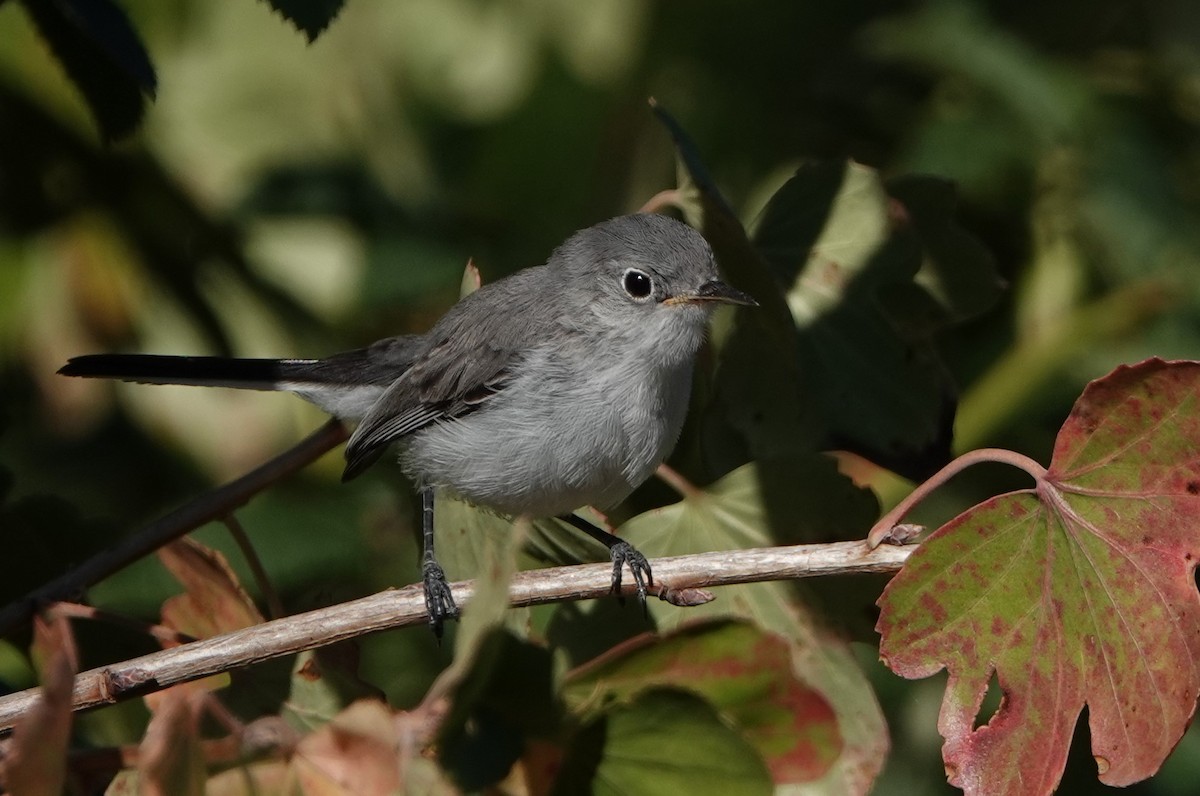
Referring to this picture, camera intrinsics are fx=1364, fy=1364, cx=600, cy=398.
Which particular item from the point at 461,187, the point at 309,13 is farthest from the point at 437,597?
the point at 461,187

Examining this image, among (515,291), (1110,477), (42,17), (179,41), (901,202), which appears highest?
(179,41)

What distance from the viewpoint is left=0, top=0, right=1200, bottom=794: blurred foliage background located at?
3.30 metres

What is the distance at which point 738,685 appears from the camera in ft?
5.55

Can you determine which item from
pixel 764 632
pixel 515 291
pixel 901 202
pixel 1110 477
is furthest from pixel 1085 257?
pixel 764 632

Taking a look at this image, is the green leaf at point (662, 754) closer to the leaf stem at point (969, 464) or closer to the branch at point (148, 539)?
the leaf stem at point (969, 464)

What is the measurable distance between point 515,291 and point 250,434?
4.25 ft

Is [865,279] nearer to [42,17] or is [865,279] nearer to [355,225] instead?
[42,17]

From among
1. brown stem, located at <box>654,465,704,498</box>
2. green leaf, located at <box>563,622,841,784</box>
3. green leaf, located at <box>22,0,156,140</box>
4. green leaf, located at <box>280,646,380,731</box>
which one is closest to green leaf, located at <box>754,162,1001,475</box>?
brown stem, located at <box>654,465,704,498</box>

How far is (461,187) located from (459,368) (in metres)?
1.39

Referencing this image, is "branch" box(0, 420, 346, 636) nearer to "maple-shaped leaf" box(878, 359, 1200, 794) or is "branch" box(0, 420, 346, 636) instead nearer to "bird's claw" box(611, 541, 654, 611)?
"bird's claw" box(611, 541, 654, 611)

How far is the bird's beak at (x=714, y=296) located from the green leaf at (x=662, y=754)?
831 mm

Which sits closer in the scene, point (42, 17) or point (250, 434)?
point (42, 17)

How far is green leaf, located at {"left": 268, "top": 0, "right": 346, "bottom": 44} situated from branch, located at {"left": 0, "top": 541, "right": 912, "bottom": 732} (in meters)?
0.81

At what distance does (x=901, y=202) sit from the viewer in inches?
95.9
